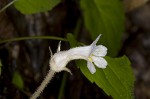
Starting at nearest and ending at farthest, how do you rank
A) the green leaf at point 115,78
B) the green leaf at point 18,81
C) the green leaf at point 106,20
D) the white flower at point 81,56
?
1. the white flower at point 81,56
2. the green leaf at point 115,78
3. the green leaf at point 18,81
4. the green leaf at point 106,20

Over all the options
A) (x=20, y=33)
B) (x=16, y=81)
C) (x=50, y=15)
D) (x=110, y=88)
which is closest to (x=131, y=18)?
(x=50, y=15)

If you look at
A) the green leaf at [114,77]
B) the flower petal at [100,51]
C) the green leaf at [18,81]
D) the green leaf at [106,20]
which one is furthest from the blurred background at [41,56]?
the flower petal at [100,51]

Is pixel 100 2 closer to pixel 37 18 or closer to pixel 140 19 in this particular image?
pixel 37 18

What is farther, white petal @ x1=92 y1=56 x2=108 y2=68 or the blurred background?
the blurred background

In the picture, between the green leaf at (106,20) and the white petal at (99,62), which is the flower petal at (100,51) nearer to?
the white petal at (99,62)

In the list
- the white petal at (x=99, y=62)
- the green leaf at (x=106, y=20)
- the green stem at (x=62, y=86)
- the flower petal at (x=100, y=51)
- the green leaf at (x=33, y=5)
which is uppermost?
the green leaf at (x=33, y=5)

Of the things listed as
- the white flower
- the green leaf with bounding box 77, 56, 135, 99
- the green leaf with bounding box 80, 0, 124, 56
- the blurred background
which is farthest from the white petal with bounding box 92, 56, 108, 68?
the green leaf with bounding box 80, 0, 124, 56

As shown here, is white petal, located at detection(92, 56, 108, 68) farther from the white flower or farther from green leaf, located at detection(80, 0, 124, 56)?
green leaf, located at detection(80, 0, 124, 56)
